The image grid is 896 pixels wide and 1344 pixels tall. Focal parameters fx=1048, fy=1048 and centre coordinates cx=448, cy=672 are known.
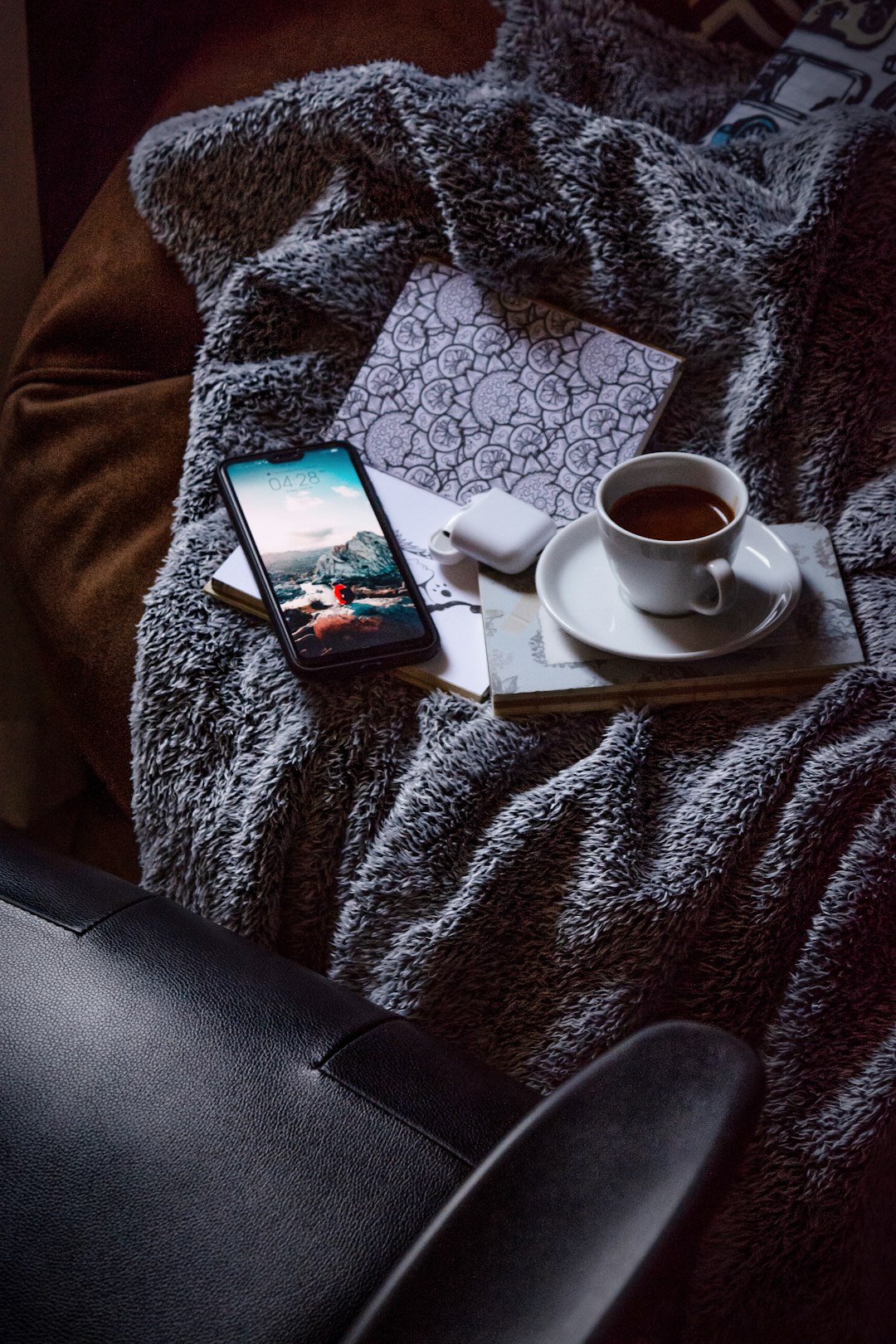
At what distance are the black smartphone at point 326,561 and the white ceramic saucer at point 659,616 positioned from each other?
0.11 metres

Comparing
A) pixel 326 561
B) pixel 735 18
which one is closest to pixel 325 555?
pixel 326 561

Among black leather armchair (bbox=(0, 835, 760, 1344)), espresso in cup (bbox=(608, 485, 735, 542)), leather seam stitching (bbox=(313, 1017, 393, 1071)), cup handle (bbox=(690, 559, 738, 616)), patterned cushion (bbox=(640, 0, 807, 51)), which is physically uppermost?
patterned cushion (bbox=(640, 0, 807, 51))

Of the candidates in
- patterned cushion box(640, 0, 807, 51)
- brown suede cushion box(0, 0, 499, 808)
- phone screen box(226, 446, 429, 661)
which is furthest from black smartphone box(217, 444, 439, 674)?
patterned cushion box(640, 0, 807, 51)

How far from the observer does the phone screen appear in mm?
810

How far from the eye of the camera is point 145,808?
2.75 feet

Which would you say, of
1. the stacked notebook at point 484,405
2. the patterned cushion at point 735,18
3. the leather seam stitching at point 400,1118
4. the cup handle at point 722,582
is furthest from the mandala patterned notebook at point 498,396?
the leather seam stitching at point 400,1118

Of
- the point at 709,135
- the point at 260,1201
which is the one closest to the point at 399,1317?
the point at 260,1201

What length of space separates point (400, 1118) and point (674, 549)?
39cm

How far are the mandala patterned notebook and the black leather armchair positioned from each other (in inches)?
18.2

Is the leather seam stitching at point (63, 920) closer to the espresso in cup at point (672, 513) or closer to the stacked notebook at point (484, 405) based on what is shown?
the stacked notebook at point (484, 405)

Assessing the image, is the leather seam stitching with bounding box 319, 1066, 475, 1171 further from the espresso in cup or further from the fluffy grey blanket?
the espresso in cup

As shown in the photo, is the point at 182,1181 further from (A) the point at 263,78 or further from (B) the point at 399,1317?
(A) the point at 263,78

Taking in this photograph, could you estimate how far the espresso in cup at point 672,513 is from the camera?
0.75 meters

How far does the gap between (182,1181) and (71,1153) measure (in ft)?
0.21
